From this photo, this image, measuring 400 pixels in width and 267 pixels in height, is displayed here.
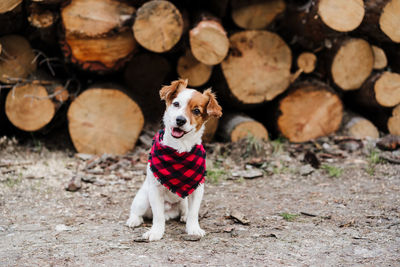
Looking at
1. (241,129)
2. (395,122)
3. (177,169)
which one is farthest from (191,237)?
(395,122)

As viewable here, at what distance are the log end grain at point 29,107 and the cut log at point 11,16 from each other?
2.33 feet

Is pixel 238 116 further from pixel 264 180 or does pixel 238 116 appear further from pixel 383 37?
pixel 383 37

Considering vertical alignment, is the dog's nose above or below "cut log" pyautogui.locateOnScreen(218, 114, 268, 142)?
above

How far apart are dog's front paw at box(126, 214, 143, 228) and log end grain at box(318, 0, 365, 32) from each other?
315cm

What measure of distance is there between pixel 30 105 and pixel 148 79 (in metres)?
1.59

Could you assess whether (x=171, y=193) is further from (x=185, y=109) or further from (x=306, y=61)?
(x=306, y=61)

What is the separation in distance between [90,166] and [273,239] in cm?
251

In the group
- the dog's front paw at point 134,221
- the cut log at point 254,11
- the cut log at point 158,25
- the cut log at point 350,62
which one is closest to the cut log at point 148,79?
the cut log at point 158,25

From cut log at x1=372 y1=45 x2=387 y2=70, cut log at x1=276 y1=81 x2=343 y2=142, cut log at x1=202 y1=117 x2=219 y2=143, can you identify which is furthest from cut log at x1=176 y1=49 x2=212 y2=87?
cut log at x1=372 y1=45 x2=387 y2=70

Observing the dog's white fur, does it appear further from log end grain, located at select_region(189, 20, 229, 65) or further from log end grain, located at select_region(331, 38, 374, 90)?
log end grain, located at select_region(331, 38, 374, 90)

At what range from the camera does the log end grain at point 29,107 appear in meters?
4.78

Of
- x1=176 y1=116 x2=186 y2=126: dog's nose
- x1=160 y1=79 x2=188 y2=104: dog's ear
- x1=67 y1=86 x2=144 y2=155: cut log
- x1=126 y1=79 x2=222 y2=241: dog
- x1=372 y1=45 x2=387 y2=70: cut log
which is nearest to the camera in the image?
x1=176 y1=116 x2=186 y2=126: dog's nose

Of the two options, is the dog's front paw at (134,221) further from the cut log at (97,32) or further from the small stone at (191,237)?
the cut log at (97,32)

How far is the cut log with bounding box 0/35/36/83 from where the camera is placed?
187 inches
